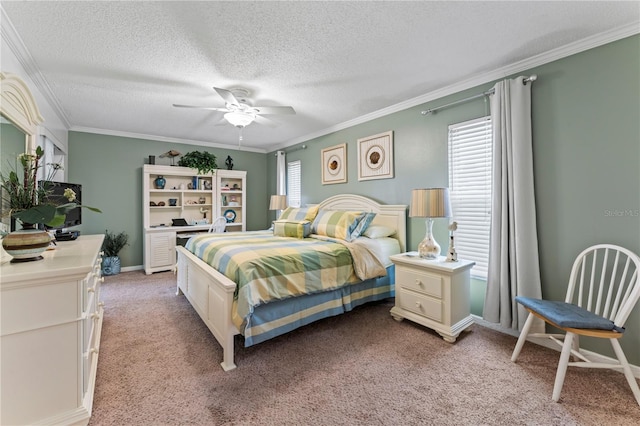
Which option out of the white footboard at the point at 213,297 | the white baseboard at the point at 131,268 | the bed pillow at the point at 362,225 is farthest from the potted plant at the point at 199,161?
the bed pillow at the point at 362,225

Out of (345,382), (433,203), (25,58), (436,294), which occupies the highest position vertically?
(25,58)

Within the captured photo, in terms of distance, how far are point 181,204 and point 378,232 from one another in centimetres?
390

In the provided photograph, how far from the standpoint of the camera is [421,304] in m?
2.55

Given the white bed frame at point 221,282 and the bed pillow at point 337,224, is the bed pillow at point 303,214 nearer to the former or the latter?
the bed pillow at point 337,224

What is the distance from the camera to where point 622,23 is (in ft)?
6.27

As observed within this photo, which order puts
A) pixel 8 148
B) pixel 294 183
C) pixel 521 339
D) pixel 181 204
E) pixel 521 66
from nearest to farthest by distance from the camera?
pixel 8 148
pixel 521 339
pixel 521 66
pixel 181 204
pixel 294 183

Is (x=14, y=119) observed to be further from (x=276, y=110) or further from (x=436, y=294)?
(x=436, y=294)

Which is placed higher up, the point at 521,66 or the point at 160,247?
the point at 521,66

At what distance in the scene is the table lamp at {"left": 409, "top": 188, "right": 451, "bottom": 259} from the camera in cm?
257

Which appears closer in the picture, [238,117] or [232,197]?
[238,117]

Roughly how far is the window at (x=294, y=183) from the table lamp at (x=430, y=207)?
2.94 metres

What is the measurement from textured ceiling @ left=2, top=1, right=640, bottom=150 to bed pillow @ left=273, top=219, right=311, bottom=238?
60.6 inches

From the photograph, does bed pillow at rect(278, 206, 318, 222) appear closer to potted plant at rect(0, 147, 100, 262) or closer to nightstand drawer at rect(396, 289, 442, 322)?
nightstand drawer at rect(396, 289, 442, 322)

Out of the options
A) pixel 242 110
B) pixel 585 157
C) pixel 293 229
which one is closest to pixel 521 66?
pixel 585 157
